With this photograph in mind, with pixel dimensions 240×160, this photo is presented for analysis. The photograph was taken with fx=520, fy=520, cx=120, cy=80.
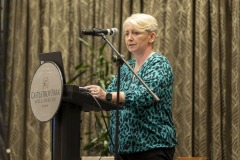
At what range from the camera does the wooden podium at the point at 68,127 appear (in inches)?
95.3

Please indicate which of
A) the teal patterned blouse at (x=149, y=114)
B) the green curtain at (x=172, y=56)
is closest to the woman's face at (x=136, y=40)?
the teal patterned blouse at (x=149, y=114)

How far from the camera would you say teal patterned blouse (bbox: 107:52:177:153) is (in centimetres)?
275

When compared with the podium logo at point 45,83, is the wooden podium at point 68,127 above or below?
below

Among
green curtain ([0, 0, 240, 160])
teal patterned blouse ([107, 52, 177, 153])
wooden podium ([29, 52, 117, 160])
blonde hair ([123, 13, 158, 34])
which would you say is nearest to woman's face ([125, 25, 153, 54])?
blonde hair ([123, 13, 158, 34])

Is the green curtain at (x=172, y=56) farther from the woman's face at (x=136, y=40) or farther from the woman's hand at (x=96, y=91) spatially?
the woman's hand at (x=96, y=91)

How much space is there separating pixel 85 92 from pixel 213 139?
2475 mm

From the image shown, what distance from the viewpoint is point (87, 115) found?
4793 mm

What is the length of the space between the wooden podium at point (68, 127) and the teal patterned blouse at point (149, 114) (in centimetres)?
35

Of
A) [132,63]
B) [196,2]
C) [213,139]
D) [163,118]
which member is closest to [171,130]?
[163,118]

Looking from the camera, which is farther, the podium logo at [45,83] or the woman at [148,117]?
the woman at [148,117]

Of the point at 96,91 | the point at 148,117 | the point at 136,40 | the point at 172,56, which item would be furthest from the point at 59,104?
the point at 172,56

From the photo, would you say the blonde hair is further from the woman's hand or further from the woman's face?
the woman's hand

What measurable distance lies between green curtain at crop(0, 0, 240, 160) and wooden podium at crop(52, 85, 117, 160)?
2.31m

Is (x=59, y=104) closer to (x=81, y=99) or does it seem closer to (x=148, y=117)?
(x=81, y=99)
